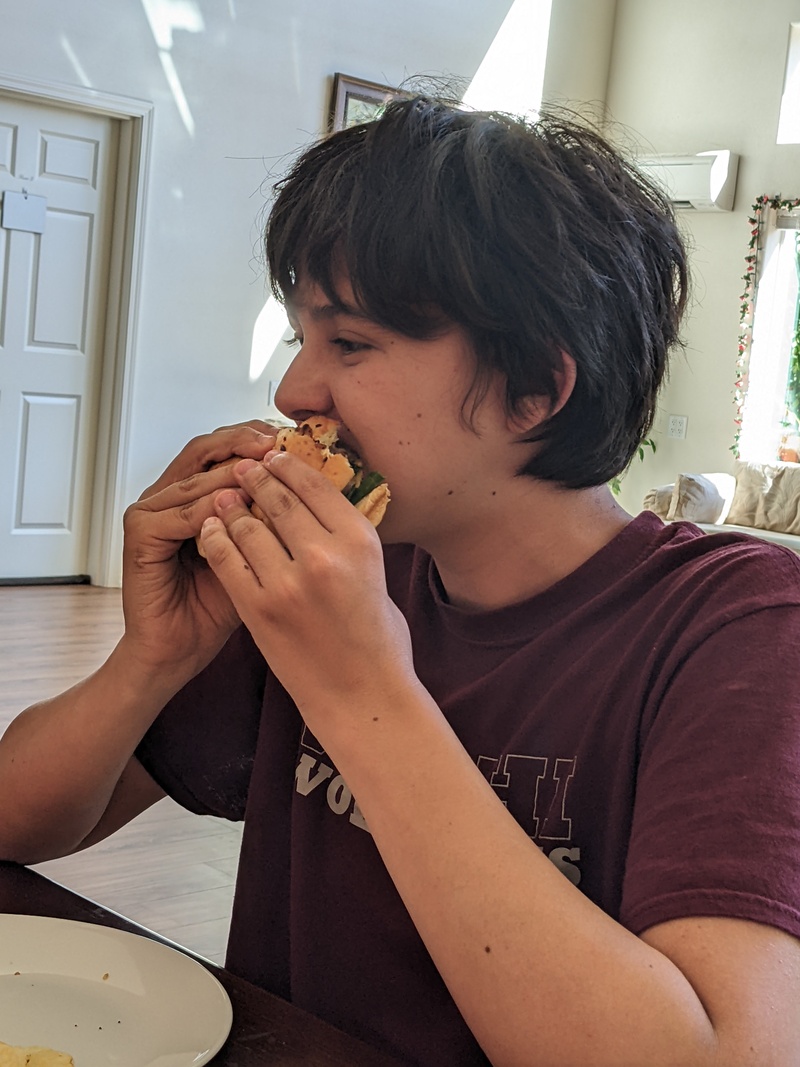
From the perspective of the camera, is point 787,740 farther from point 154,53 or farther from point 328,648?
point 154,53

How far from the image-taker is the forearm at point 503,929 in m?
0.71

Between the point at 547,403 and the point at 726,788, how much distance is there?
0.38 metres

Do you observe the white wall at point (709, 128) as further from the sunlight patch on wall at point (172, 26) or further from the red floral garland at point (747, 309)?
the sunlight patch on wall at point (172, 26)

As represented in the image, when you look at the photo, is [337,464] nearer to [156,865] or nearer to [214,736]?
[214,736]

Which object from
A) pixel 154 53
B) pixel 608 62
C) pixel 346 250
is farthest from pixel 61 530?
pixel 346 250

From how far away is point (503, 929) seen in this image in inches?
29.3

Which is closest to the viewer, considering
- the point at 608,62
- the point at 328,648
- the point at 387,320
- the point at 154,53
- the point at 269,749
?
the point at 328,648

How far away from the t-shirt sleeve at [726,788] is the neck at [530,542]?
20 cm

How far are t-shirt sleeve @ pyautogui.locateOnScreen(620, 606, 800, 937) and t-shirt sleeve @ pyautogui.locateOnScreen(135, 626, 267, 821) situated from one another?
46cm

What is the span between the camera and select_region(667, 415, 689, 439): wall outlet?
763 centimetres

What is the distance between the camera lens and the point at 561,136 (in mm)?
Answer: 1061

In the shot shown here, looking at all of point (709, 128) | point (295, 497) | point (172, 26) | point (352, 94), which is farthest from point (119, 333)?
point (295, 497)

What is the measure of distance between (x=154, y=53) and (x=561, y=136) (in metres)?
5.32

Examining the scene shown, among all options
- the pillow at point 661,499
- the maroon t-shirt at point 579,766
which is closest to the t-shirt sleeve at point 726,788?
Answer: the maroon t-shirt at point 579,766
